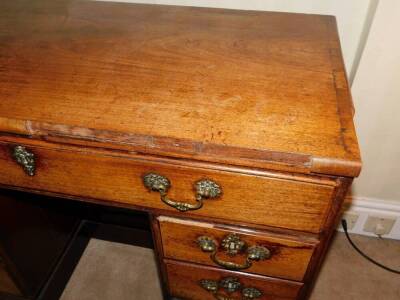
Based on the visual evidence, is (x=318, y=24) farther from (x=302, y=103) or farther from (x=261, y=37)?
(x=302, y=103)

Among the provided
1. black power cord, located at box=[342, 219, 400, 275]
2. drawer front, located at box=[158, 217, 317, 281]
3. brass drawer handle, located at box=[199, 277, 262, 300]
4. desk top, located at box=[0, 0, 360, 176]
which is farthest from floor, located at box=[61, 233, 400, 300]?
desk top, located at box=[0, 0, 360, 176]

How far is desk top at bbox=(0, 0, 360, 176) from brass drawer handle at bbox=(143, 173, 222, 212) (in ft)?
0.19

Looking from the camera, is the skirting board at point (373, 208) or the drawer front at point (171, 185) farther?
the skirting board at point (373, 208)

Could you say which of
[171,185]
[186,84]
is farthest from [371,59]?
[171,185]

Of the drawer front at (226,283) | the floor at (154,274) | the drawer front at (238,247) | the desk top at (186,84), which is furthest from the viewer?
the floor at (154,274)

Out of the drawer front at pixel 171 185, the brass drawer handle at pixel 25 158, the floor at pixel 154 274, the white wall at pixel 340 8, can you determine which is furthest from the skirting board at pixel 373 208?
the brass drawer handle at pixel 25 158

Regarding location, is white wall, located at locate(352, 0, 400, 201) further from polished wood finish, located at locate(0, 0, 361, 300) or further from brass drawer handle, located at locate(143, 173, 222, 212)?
brass drawer handle, located at locate(143, 173, 222, 212)

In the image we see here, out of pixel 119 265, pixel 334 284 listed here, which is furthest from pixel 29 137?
pixel 334 284

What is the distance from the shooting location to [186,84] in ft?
2.10

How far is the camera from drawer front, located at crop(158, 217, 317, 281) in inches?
25.2

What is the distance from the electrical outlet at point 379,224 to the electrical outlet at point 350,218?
4 cm

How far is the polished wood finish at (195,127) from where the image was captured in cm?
53

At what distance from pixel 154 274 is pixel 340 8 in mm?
1053

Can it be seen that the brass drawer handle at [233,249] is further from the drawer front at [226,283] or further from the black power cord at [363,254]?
the black power cord at [363,254]
